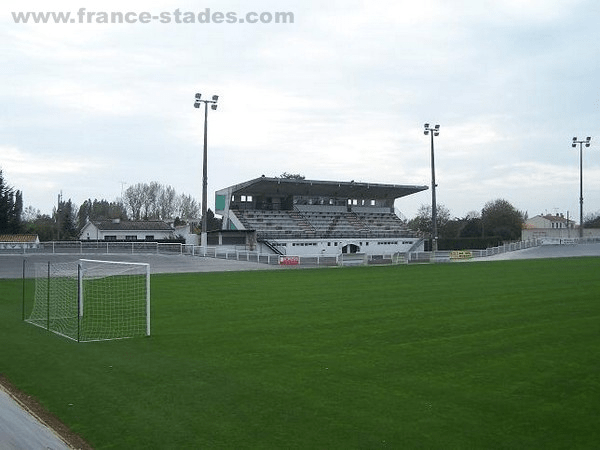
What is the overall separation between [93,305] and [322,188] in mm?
49137

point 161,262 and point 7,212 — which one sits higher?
point 7,212

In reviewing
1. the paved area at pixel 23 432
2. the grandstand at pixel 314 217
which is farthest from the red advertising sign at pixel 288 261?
the paved area at pixel 23 432

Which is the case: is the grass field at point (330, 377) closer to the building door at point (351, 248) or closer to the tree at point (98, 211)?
the building door at point (351, 248)

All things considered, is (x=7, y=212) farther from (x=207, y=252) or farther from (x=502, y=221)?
(x=502, y=221)

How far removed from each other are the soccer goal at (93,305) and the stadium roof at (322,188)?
37.3 meters

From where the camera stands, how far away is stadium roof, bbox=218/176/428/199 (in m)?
62.0

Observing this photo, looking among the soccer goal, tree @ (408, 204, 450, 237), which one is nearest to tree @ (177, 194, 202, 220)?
tree @ (408, 204, 450, 237)

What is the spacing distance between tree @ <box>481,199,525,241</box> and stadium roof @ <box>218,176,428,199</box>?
74.0ft

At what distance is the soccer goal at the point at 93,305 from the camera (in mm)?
14070

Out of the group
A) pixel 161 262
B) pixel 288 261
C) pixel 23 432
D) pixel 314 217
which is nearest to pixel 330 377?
pixel 23 432

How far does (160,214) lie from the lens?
370ft

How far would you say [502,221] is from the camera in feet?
303

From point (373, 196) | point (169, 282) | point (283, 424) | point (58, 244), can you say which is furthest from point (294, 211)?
point (283, 424)

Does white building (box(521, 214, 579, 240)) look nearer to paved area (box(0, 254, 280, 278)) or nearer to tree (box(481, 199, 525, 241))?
tree (box(481, 199, 525, 241))
